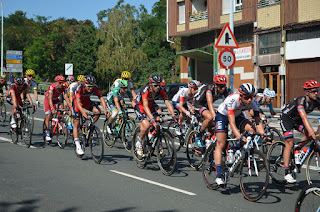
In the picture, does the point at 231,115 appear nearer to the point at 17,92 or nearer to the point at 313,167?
the point at 313,167

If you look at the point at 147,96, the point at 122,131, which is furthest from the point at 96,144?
the point at 122,131

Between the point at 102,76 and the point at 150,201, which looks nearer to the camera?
the point at 150,201

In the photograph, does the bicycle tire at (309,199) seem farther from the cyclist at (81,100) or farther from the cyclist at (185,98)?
the cyclist at (185,98)

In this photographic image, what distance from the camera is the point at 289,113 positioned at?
7.27m

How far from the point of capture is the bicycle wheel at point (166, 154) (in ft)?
26.1

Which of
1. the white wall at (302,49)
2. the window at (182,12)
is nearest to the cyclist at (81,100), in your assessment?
the white wall at (302,49)

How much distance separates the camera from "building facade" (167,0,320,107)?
972 inches

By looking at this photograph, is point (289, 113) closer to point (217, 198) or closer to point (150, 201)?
point (217, 198)

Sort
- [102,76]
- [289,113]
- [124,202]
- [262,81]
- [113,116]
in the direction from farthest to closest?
[102,76] < [262,81] < [113,116] < [289,113] < [124,202]

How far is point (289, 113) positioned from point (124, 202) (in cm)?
321

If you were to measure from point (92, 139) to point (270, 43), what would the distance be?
2041 centimetres

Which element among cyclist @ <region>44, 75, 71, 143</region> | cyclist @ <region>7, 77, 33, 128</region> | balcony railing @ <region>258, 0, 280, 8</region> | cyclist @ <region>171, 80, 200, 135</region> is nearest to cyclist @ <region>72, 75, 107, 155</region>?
cyclist @ <region>44, 75, 71, 143</region>

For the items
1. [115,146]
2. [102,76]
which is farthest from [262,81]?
[102,76]

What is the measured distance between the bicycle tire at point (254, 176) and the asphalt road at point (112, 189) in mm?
137
